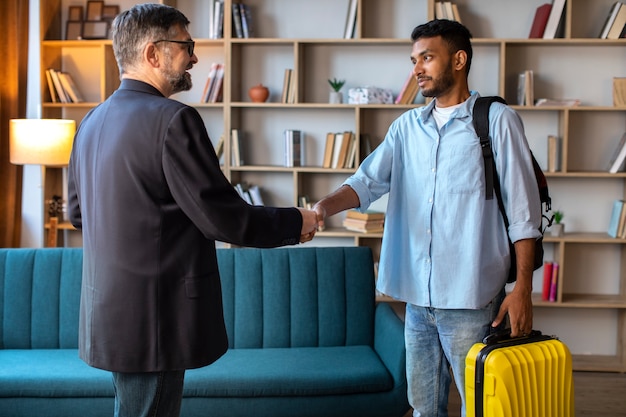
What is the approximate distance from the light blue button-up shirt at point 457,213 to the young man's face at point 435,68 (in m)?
0.08

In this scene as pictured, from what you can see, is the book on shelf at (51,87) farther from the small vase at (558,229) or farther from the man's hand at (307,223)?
the man's hand at (307,223)

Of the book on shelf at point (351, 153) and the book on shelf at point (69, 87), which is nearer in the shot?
the book on shelf at point (351, 153)

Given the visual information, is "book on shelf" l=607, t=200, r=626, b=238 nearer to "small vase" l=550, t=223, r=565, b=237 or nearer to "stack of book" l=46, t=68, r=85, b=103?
"small vase" l=550, t=223, r=565, b=237

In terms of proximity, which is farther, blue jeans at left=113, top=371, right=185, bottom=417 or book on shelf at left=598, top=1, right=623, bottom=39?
book on shelf at left=598, top=1, right=623, bottom=39

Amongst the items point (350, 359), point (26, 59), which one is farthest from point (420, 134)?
point (26, 59)

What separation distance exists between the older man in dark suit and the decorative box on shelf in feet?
10.1

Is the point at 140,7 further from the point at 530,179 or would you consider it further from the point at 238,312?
the point at 238,312

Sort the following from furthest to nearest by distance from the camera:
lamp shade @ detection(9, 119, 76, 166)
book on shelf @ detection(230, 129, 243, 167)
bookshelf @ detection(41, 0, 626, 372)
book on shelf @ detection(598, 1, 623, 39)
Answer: book on shelf @ detection(230, 129, 243, 167), bookshelf @ detection(41, 0, 626, 372), book on shelf @ detection(598, 1, 623, 39), lamp shade @ detection(9, 119, 76, 166)

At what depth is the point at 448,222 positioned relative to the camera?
243cm

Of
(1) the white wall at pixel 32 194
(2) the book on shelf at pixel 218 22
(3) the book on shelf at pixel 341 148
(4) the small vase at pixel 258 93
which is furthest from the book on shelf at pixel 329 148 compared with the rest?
(1) the white wall at pixel 32 194

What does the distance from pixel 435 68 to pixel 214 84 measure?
9.99ft

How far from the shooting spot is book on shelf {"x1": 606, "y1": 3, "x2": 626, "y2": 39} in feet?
16.4

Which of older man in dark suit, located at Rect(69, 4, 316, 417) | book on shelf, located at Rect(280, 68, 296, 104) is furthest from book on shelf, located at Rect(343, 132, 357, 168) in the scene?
older man in dark suit, located at Rect(69, 4, 316, 417)

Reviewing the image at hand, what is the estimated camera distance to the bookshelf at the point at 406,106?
5.22 m
